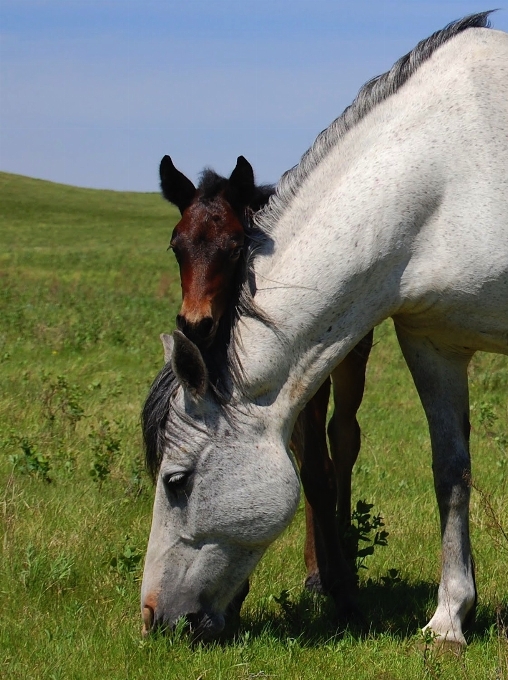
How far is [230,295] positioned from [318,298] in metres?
0.56

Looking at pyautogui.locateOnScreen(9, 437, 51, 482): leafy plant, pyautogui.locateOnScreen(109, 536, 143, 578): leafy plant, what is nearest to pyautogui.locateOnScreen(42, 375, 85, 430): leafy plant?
pyautogui.locateOnScreen(9, 437, 51, 482): leafy plant

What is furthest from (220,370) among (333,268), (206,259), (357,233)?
(206,259)

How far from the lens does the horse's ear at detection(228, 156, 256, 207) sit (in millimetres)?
4828

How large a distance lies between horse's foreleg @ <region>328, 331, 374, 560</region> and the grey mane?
1.18m

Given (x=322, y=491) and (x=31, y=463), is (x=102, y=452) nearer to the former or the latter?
(x=31, y=463)

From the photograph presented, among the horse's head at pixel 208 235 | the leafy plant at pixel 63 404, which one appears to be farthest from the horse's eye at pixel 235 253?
the leafy plant at pixel 63 404

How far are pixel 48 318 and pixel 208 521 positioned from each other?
37.8ft

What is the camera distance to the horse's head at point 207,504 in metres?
3.79

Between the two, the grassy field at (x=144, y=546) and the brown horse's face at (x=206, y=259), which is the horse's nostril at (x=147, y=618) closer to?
the grassy field at (x=144, y=546)

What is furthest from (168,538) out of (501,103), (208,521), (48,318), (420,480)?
(48,318)

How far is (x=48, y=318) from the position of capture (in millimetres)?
14898

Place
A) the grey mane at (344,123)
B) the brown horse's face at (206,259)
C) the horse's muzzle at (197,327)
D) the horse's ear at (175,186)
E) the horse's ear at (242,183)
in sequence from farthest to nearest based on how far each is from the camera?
the horse's ear at (175,186)
the horse's ear at (242,183)
the brown horse's face at (206,259)
the horse's muzzle at (197,327)
the grey mane at (344,123)

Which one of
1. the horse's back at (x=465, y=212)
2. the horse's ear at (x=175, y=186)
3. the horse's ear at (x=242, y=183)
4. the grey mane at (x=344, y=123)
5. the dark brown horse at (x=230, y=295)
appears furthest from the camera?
the horse's ear at (x=175, y=186)

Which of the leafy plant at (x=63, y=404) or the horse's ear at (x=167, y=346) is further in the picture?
the leafy plant at (x=63, y=404)
